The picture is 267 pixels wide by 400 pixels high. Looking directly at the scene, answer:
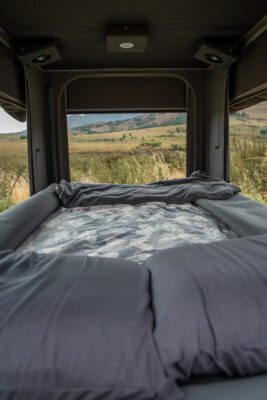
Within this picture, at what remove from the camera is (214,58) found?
3164 mm

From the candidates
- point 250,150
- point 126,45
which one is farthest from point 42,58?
point 250,150

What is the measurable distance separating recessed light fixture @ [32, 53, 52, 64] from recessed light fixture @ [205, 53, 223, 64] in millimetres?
1473

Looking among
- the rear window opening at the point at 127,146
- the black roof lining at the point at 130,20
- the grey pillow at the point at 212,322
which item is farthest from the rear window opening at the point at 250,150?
the grey pillow at the point at 212,322

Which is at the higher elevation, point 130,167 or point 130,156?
point 130,156

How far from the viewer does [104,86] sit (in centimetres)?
398

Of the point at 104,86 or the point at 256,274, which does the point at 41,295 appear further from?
the point at 104,86

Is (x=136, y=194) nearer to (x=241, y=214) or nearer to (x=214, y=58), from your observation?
(x=241, y=214)

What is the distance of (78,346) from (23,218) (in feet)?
3.93

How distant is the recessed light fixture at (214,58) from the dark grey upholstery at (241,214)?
148 centimetres

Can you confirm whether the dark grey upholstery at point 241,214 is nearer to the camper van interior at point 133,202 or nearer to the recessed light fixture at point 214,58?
the camper van interior at point 133,202

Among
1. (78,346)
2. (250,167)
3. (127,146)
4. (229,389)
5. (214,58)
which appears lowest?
(229,389)

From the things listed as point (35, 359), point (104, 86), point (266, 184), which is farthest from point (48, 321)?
point (104, 86)

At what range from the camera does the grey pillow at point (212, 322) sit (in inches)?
28.7

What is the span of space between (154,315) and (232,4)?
222cm
